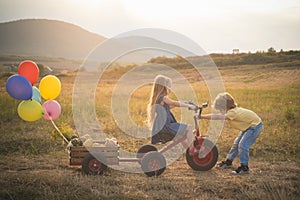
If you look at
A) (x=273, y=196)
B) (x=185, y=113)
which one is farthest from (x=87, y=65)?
(x=185, y=113)

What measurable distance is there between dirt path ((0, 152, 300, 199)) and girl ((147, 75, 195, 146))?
0.63 meters

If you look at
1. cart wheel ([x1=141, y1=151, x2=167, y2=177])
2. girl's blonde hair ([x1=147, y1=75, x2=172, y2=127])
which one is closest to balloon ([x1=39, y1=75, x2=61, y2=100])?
girl's blonde hair ([x1=147, y1=75, x2=172, y2=127])

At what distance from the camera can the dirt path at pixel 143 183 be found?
175 inches

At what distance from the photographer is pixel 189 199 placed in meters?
4.40

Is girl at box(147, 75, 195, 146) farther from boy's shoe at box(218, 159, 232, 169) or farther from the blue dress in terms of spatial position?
boy's shoe at box(218, 159, 232, 169)

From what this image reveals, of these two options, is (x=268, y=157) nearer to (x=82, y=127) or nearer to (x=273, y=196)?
(x=273, y=196)

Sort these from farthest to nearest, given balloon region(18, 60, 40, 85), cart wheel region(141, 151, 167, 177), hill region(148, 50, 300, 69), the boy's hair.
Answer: hill region(148, 50, 300, 69) < balloon region(18, 60, 40, 85) < the boy's hair < cart wheel region(141, 151, 167, 177)

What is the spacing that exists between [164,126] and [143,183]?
100 centimetres

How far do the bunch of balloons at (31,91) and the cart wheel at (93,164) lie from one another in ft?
3.98

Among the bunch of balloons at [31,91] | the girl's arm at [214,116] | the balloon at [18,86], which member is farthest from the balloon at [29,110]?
the girl's arm at [214,116]

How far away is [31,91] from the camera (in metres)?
5.56

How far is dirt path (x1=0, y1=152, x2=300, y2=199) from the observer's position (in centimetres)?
443

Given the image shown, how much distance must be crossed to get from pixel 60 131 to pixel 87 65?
47.6 inches

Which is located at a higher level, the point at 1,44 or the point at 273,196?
the point at 1,44
